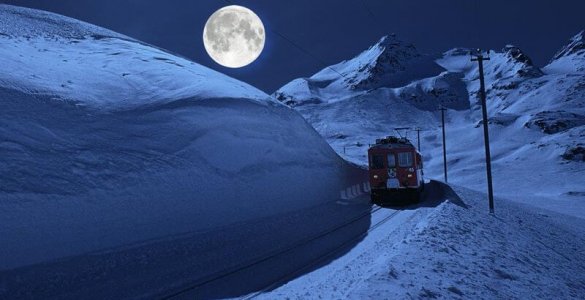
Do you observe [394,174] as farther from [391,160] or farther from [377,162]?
[377,162]

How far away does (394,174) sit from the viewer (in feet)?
78.0

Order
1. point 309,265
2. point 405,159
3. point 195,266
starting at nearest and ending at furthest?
point 195,266
point 309,265
point 405,159

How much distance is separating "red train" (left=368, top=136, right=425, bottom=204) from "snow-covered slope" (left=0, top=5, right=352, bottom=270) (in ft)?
12.2

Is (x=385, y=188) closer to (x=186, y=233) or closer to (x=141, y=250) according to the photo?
(x=186, y=233)

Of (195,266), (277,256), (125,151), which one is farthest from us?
(125,151)

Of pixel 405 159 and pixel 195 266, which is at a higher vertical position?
pixel 405 159

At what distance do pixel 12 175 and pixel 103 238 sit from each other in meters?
2.85

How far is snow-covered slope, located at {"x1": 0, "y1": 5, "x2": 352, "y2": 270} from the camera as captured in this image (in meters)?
11.2

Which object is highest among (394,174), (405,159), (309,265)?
(405,159)

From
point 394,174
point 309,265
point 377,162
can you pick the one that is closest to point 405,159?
point 394,174

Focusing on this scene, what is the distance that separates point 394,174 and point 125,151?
45.9ft

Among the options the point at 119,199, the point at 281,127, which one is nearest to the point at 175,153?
the point at 119,199

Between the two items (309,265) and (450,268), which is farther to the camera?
(309,265)

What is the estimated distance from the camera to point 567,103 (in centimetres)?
15525
